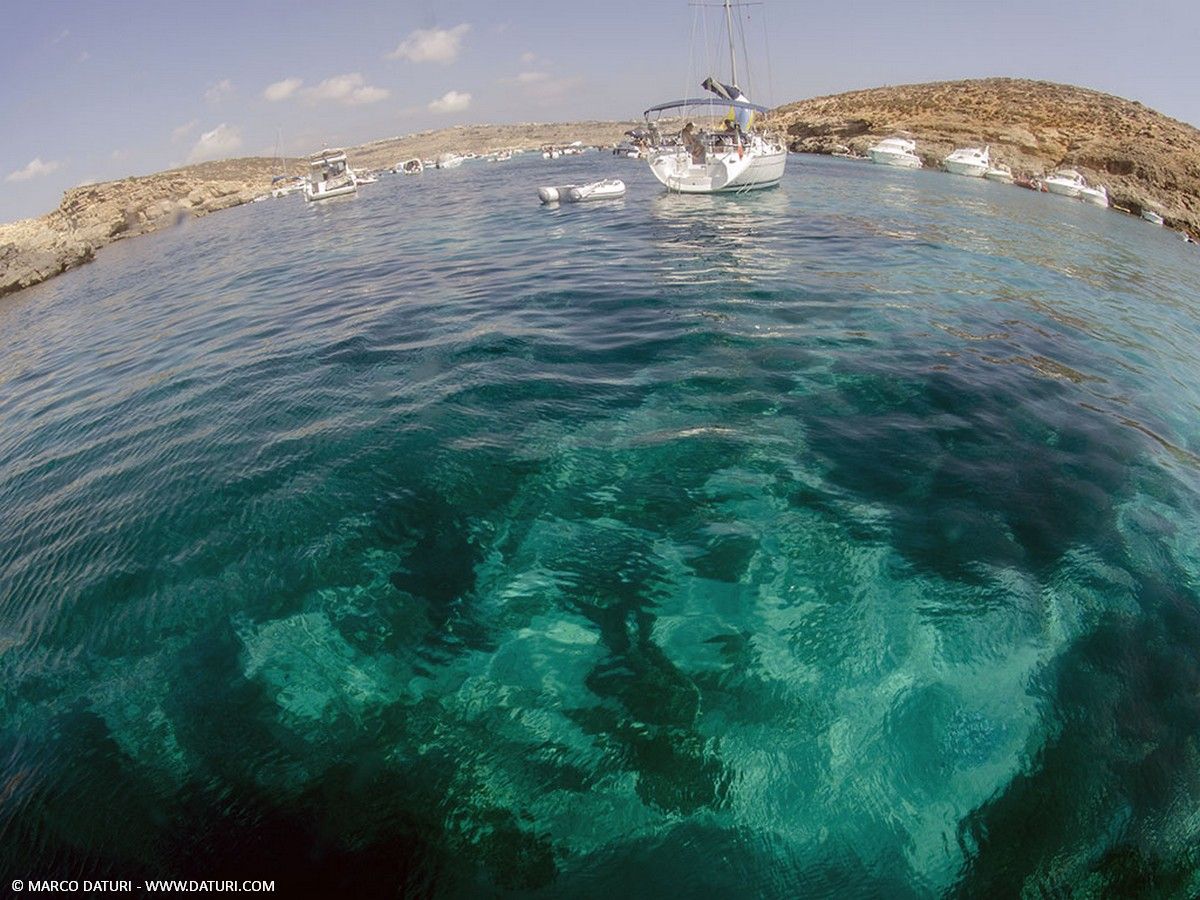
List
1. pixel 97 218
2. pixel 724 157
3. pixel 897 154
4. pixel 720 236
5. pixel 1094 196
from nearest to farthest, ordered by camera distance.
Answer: pixel 720 236
pixel 724 157
pixel 1094 196
pixel 897 154
pixel 97 218

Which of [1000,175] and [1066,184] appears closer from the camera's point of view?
[1066,184]

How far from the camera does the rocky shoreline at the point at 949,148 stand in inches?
1687

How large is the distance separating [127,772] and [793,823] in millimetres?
5847

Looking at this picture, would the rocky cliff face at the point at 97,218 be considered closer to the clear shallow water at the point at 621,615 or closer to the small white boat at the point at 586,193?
the small white boat at the point at 586,193

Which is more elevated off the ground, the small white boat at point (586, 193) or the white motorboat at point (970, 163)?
the small white boat at point (586, 193)

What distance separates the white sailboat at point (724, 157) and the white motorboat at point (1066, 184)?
2660cm

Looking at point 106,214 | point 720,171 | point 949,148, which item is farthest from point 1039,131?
point 106,214

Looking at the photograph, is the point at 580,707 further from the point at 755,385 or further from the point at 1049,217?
the point at 1049,217

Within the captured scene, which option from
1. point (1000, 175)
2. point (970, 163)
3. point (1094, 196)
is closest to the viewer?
point (1094, 196)

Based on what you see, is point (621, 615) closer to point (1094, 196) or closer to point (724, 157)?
point (724, 157)

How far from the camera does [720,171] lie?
33.6m

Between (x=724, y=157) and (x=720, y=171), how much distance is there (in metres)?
0.78

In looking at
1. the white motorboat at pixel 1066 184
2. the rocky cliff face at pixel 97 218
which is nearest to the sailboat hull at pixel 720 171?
the white motorboat at pixel 1066 184

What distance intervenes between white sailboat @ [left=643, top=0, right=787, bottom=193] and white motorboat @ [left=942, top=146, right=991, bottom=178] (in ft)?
84.8
